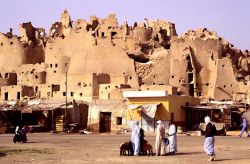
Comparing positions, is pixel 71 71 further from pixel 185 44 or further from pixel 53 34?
pixel 53 34

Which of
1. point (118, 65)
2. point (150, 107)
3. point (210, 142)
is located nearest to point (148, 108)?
point (150, 107)

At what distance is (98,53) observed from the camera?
5838cm

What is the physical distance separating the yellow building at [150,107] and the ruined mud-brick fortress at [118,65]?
1057 cm

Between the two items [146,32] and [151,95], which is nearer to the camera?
[151,95]

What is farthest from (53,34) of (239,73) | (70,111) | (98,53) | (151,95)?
(151,95)

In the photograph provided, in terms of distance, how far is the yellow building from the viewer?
35469mm

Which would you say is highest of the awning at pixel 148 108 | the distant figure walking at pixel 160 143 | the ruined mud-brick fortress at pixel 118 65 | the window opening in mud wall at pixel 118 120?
the ruined mud-brick fortress at pixel 118 65

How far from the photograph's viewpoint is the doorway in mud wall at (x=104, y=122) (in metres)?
39.4

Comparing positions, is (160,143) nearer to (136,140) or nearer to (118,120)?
(136,140)

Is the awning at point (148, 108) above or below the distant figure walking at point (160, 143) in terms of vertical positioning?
above

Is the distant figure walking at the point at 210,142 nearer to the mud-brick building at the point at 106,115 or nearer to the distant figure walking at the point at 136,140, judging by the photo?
the distant figure walking at the point at 136,140

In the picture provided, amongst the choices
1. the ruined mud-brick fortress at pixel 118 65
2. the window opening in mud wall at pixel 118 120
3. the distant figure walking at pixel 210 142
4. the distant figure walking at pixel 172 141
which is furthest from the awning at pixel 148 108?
the distant figure walking at pixel 210 142

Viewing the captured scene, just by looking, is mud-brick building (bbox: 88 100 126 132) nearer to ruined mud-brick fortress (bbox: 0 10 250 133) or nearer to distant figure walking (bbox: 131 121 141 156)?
ruined mud-brick fortress (bbox: 0 10 250 133)

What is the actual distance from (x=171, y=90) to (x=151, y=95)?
12.1 m
